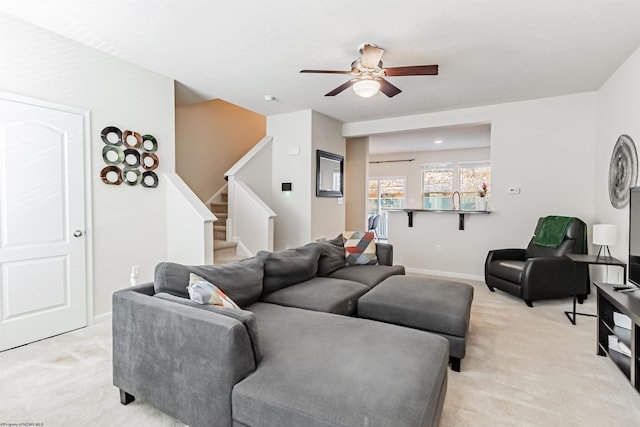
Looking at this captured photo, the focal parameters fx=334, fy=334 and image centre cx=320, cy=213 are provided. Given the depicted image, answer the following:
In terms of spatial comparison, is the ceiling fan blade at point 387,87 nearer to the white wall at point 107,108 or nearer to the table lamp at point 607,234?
the table lamp at point 607,234

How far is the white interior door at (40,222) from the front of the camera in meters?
2.65

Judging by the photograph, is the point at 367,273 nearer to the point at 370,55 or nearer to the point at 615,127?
the point at 370,55

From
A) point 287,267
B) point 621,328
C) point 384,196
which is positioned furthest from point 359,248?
point 384,196

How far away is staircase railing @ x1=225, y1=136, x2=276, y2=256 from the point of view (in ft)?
15.6

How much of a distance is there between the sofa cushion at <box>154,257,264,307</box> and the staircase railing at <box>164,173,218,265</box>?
1.18 meters

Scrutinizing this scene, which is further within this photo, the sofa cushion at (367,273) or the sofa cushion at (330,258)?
the sofa cushion at (330,258)

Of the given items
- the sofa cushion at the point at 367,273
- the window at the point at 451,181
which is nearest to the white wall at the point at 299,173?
the sofa cushion at the point at 367,273

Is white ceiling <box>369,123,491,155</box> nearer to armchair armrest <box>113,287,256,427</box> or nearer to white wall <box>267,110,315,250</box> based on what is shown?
white wall <box>267,110,315,250</box>

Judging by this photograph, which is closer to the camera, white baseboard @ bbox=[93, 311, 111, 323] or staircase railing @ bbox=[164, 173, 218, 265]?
Answer: white baseboard @ bbox=[93, 311, 111, 323]

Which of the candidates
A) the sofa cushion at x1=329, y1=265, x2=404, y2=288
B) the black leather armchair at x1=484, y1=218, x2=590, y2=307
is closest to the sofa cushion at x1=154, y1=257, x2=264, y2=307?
the sofa cushion at x1=329, y1=265, x2=404, y2=288

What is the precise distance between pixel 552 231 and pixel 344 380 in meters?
3.93

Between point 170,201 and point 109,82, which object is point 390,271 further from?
point 109,82

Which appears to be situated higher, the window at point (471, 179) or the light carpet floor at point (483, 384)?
the window at point (471, 179)

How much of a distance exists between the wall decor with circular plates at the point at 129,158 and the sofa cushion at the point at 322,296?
2.03 meters
